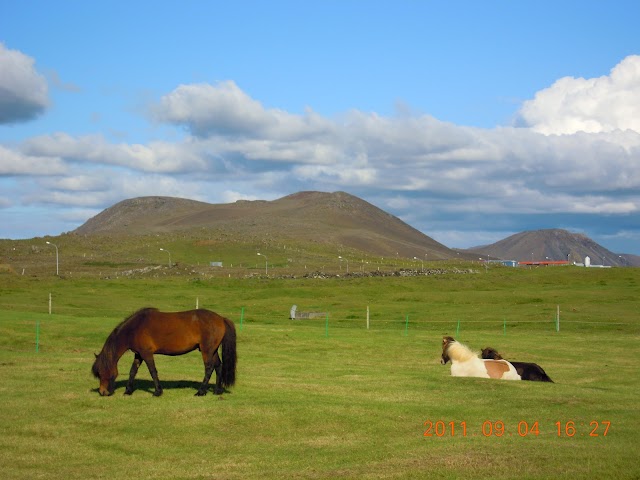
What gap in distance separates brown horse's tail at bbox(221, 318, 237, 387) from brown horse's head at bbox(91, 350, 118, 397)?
105 inches

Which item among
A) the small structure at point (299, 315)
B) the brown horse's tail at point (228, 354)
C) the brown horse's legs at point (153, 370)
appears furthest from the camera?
the small structure at point (299, 315)

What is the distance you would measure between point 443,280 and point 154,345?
9315cm

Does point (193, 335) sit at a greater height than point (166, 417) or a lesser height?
greater

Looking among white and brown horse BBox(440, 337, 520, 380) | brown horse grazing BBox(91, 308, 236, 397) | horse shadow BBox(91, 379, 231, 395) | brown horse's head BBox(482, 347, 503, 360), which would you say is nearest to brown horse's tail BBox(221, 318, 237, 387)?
brown horse grazing BBox(91, 308, 236, 397)

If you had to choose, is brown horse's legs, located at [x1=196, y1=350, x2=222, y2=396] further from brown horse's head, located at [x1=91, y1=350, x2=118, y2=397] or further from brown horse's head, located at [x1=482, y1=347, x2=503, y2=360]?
brown horse's head, located at [x1=482, y1=347, x2=503, y2=360]

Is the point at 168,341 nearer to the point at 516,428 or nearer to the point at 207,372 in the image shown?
the point at 207,372

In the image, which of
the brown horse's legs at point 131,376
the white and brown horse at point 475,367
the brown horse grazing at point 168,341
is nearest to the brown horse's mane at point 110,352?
the brown horse grazing at point 168,341

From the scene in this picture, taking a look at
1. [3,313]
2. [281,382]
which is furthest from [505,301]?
[281,382]

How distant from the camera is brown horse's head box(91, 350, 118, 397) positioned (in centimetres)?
1875

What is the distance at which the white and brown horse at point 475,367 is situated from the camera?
23.6 metres

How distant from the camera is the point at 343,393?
67.3 ft

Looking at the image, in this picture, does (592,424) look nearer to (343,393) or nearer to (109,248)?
(343,393)
